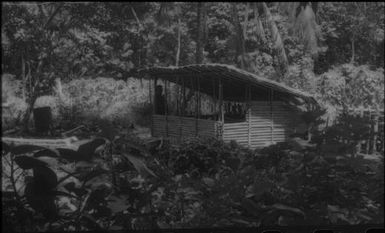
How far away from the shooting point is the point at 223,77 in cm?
225

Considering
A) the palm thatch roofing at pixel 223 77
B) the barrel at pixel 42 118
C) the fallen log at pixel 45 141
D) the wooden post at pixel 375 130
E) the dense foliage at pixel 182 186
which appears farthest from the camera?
the palm thatch roofing at pixel 223 77

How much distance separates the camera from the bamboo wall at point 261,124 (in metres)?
2.24

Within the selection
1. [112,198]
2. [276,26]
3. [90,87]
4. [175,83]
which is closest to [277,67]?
[276,26]

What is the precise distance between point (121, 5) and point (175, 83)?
1.41 feet

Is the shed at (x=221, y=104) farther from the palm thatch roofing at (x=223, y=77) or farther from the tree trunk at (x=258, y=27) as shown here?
the tree trunk at (x=258, y=27)

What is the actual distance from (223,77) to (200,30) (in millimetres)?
249

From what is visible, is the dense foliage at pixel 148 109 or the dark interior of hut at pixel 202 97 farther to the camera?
the dark interior of hut at pixel 202 97

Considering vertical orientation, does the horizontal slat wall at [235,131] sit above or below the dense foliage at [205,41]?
below

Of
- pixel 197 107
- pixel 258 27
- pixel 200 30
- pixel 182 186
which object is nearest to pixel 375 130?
pixel 258 27

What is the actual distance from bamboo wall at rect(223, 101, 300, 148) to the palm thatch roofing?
87mm

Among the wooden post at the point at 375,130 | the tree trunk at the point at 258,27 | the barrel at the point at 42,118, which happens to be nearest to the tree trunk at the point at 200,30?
the tree trunk at the point at 258,27

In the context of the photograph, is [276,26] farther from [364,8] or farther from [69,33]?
[69,33]

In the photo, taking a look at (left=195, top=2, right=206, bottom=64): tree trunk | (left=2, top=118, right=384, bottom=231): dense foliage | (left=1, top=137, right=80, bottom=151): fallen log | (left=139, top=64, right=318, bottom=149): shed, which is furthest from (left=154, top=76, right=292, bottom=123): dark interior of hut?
(left=1, top=137, right=80, bottom=151): fallen log

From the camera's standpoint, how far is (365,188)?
6.05 ft
